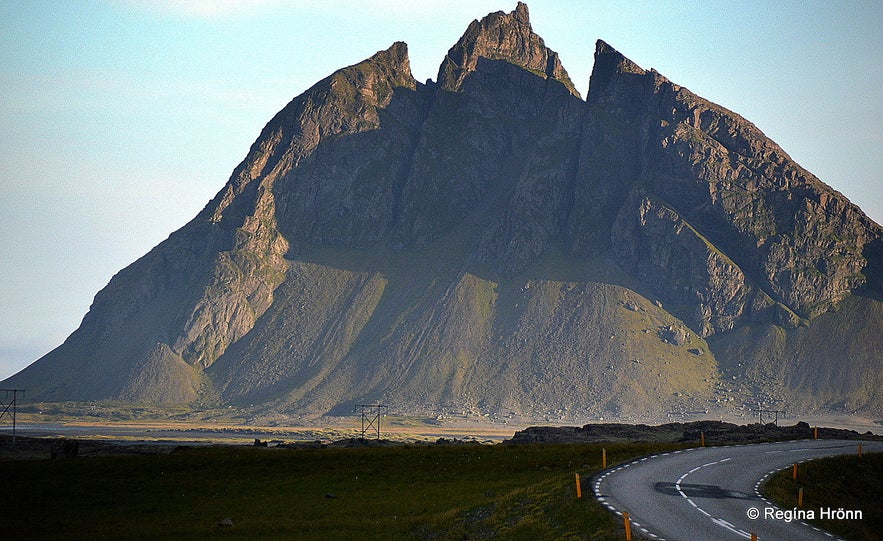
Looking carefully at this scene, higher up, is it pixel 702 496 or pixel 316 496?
pixel 702 496

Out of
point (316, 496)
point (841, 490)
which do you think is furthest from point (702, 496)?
point (316, 496)

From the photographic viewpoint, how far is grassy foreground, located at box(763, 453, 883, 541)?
53.6 m

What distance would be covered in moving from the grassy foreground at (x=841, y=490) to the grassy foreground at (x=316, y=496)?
465 inches

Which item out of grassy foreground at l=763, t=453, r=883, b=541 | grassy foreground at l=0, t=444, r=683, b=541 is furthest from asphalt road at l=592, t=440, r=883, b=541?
grassy foreground at l=0, t=444, r=683, b=541

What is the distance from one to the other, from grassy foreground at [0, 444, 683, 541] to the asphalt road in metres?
2.05

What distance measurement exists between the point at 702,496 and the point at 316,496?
122ft

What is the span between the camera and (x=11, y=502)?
8338 centimetres

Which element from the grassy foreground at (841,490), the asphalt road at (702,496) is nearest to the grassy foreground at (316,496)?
the asphalt road at (702,496)

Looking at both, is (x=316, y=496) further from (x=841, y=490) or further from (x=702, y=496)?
(x=841, y=490)

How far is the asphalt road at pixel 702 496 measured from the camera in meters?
47.6

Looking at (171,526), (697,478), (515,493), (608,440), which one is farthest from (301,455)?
(608,440)

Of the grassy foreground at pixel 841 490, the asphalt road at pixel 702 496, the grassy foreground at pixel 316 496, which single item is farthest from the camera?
the grassy foreground at pixel 316 496

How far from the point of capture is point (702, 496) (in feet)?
188

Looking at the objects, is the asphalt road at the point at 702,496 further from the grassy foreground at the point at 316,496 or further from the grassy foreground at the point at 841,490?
the grassy foreground at the point at 316,496
